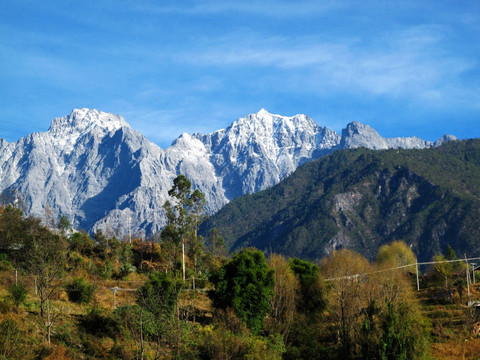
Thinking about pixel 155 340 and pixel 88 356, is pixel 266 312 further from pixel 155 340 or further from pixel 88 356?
pixel 88 356

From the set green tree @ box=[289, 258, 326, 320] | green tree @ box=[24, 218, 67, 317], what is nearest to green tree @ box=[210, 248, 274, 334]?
green tree @ box=[289, 258, 326, 320]

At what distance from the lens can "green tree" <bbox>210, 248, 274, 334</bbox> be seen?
48719 mm

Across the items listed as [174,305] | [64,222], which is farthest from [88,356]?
[64,222]

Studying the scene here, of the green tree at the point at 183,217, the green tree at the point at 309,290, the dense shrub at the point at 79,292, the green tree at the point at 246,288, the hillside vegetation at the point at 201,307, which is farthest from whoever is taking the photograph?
the green tree at the point at 183,217

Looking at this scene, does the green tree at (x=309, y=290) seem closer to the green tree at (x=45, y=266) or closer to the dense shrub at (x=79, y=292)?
the dense shrub at (x=79, y=292)

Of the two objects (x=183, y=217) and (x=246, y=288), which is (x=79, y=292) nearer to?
(x=246, y=288)

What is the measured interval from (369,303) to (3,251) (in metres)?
40.3

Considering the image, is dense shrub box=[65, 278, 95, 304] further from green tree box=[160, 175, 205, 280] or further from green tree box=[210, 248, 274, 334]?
green tree box=[160, 175, 205, 280]

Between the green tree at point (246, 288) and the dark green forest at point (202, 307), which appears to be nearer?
the dark green forest at point (202, 307)

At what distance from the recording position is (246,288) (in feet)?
162

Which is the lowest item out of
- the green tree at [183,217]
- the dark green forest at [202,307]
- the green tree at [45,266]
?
the dark green forest at [202,307]

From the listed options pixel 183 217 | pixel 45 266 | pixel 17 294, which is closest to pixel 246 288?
pixel 17 294

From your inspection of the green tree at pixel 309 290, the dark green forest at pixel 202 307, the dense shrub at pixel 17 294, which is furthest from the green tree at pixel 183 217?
the dense shrub at pixel 17 294

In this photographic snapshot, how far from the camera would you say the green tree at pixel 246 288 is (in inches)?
1918
